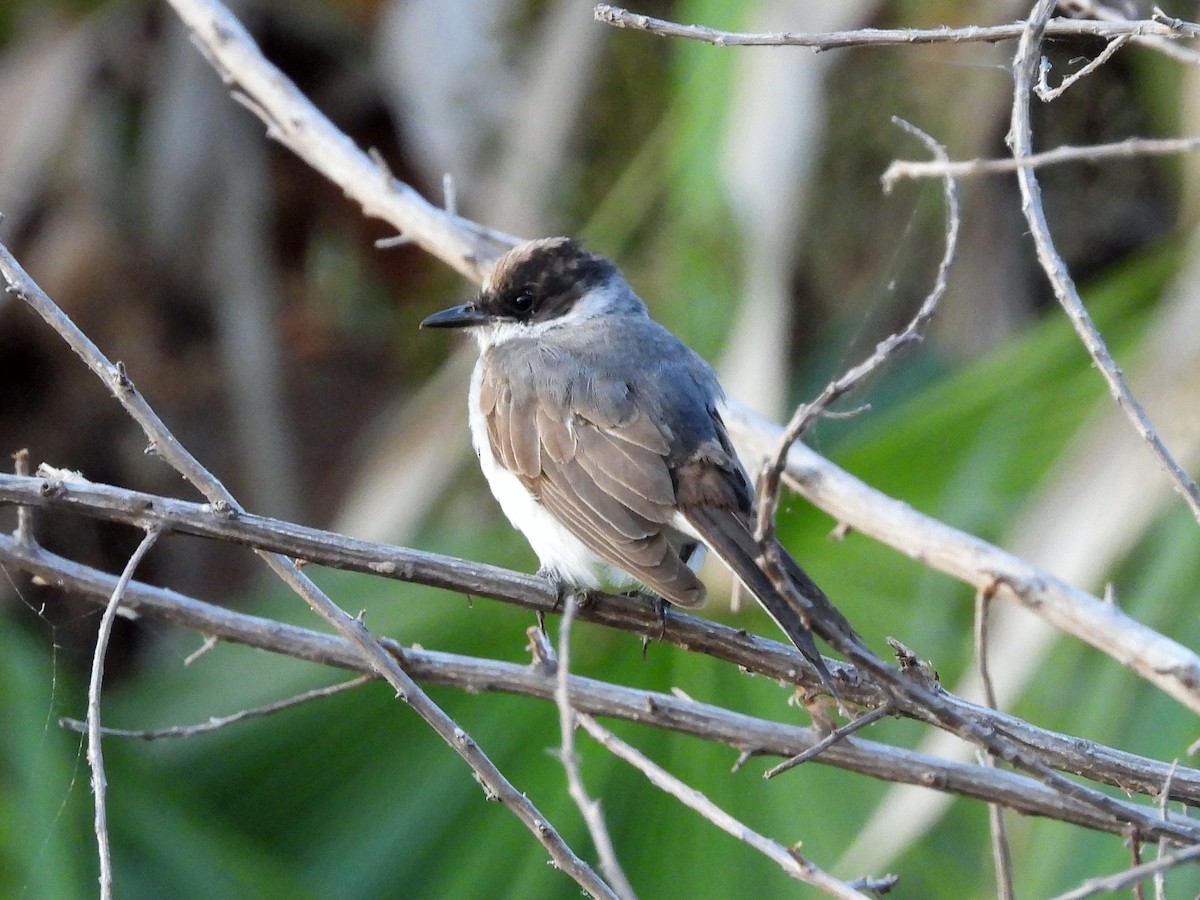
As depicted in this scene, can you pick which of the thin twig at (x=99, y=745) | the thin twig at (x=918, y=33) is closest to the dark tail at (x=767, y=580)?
the thin twig at (x=918, y=33)

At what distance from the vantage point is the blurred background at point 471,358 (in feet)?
12.7

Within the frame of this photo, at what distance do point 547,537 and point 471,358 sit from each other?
270cm

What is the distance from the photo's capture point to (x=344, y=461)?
775 cm

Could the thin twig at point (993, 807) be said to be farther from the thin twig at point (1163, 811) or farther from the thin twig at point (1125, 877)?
the thin twig at point (1125, 877)

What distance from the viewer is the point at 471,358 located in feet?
19.4

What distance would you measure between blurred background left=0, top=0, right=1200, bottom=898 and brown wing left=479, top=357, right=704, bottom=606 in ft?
1.82

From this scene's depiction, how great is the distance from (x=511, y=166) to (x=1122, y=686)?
3.30 meters

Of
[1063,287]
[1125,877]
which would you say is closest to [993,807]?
[1125,877]

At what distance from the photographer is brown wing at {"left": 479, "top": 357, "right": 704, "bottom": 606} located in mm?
2988

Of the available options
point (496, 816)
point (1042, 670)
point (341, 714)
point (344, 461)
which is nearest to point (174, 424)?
point (344, 461)

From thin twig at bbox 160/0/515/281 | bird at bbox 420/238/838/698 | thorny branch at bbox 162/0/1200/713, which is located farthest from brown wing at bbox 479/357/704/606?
thin twig at bbox 160/0/515/281

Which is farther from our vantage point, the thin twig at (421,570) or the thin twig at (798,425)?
the thin twig at (421,570)

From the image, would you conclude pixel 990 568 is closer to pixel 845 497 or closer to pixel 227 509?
pixel 845 497

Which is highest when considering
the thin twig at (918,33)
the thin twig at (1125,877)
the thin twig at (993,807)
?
the thin twig at (918,33)
